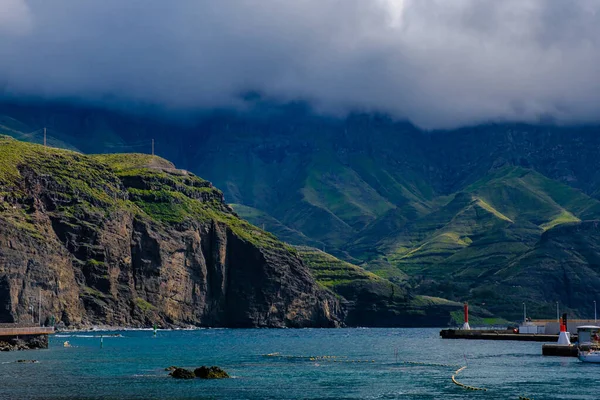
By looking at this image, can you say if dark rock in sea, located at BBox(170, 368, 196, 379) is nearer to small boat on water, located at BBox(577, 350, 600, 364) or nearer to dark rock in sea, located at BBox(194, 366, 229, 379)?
dark rock in sea, located at BBox(194, 366, 229, 379)

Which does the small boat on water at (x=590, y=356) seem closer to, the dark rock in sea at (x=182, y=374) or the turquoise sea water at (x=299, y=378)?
the turquoise sea water at (x=299, y=378)

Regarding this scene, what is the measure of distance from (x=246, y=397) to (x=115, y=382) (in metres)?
24.8

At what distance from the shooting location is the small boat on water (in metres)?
161

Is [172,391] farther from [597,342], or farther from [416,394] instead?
[597,342]

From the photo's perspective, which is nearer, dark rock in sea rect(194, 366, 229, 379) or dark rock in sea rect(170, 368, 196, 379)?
dark rock in sea rect(170, 368, 196, 379)

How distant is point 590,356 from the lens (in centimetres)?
16162

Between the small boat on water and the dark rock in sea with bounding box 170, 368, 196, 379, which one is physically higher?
the small boat on water

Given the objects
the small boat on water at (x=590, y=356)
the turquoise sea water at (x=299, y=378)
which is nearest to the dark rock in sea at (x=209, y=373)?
the turquoise sea water at (x=299, y=378)

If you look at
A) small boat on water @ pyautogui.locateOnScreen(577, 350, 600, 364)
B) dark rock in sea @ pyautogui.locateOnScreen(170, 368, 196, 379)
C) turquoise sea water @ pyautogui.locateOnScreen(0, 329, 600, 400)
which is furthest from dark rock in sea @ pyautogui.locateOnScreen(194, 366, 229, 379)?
small boat on water @ pyautogui.locateOnScreen(577, 350, 600, 364)

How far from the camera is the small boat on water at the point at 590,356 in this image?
161m

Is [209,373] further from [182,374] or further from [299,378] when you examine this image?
[299,378]

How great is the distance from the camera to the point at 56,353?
630 ft

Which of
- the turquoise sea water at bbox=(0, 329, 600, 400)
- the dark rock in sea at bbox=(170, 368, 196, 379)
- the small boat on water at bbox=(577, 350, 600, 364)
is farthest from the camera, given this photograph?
the small boat on water at bbox=(577, 350, 600, 364)

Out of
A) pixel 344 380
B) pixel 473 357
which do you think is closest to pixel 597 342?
pixel 473 357
